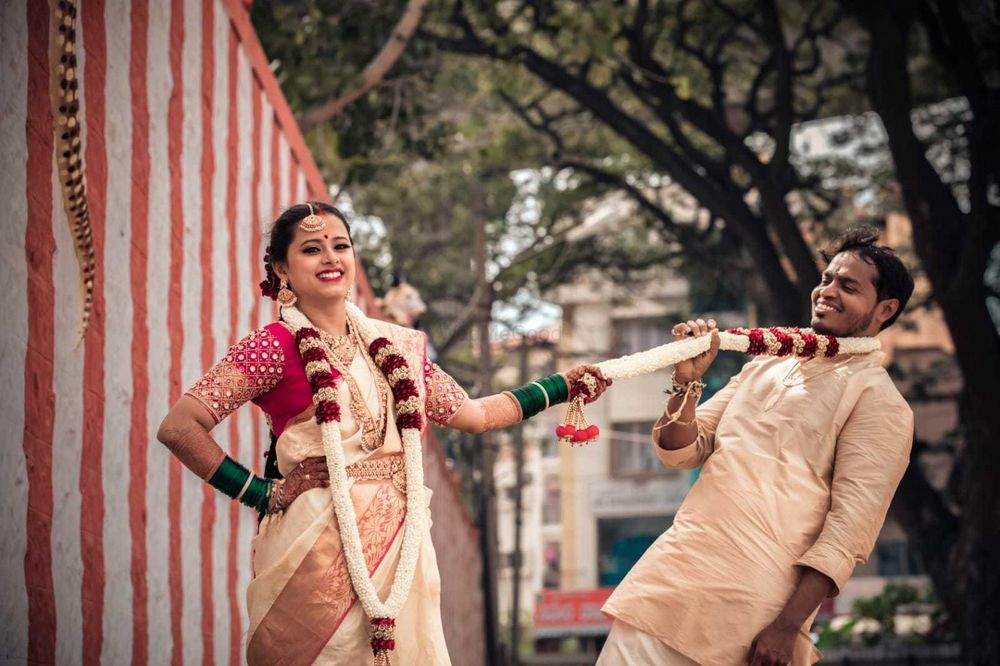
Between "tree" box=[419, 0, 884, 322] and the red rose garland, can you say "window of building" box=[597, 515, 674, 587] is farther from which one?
the red rose garland

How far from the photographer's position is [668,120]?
13.1m

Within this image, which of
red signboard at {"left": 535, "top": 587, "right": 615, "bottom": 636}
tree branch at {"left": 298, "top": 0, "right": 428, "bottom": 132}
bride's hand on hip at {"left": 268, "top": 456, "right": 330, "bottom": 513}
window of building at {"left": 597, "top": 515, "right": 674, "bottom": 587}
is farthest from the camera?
window of building at {"left": 597, "top": 515, "right": 674, "bottom": 587}

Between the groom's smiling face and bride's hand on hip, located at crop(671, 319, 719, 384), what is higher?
the groom's smiling face

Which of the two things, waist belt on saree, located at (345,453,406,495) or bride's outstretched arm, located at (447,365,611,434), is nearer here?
waist belt on saree, located at (345,453,406,495)

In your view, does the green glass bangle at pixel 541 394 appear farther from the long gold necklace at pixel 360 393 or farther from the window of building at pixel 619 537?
the window of building at pixel 619 537

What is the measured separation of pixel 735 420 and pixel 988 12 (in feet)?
31.3

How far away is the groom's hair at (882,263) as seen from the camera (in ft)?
14.7

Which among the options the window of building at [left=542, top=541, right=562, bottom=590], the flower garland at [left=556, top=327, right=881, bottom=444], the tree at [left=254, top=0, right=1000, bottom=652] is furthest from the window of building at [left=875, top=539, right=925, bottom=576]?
the flower garland at [left=556, top=327, right=881, bottom=444]

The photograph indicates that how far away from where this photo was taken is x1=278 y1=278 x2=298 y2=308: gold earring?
3.77 metres

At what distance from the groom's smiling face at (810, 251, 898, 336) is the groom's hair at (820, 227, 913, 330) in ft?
0.06

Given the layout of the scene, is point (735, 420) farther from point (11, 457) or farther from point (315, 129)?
point (315, 129)

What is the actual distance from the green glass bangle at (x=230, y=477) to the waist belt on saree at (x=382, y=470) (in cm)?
27

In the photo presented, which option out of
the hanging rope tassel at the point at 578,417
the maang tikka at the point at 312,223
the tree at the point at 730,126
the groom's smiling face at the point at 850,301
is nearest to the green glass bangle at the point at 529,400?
the hanging rope tassel at the point at 578,417

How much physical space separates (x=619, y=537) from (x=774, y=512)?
31.2m
